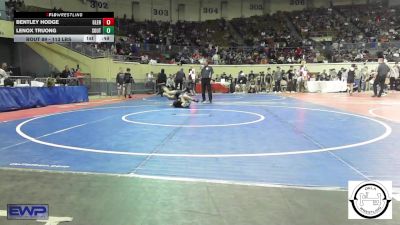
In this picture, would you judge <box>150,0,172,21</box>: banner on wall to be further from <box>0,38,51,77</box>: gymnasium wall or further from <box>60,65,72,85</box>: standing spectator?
<box>60,65,72,85</box>: standing spectator

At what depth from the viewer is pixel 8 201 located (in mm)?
3945

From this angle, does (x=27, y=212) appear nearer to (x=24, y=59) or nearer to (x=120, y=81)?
(x=120, y=81)

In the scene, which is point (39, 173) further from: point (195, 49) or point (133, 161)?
point (195, 49)

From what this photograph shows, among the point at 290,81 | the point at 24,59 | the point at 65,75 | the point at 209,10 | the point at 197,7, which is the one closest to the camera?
the point at 65,75

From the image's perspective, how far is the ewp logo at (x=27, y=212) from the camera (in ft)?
11.5

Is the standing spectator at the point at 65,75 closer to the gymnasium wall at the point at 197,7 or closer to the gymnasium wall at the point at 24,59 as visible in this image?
the gymnasium wall at the point at 24,59

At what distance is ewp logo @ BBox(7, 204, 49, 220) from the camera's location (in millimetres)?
3502

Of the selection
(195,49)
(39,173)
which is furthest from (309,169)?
(195,49)
